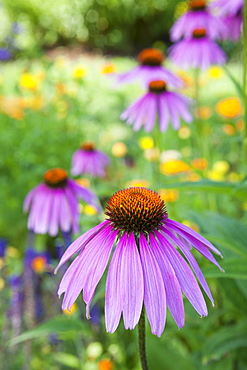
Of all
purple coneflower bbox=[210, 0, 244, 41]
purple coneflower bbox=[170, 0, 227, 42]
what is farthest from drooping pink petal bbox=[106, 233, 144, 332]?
purple coneflower bbox=[170, 0, 227, 42]

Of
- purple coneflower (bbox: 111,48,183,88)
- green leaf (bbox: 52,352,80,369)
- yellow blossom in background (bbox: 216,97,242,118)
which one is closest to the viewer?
green leaf (bbox: 52,352,80,369)

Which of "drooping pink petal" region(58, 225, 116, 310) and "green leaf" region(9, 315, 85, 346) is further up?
"drooping pink petal" region(58, 225, 116, 310)

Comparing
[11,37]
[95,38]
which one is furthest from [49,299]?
[95,38]

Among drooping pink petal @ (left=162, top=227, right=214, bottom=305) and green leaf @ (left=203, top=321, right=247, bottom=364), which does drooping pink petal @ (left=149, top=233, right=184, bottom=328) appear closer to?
drooping pink petal @ (left=162, top=227, right=214, bottom=305)

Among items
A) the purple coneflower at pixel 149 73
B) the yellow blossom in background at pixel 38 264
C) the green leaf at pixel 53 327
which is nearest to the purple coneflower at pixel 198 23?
the purple coneflower at pixel 149 73

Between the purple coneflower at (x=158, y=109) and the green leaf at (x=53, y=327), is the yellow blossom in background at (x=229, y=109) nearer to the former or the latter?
the purple coneflower at (x=158, y=109)

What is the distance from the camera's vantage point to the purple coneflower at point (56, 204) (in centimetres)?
102

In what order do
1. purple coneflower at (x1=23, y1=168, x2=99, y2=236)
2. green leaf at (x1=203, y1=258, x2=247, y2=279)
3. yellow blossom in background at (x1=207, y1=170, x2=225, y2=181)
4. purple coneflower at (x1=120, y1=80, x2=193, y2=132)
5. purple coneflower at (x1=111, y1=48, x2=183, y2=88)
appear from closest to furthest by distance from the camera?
green leaf at (x1=203, y1=258, x2=247, y2=279) → purple coneflower at (x1=23, y1=168, x2=99, y2=236) → purple coneflower at (x1=120, y1=80, x2=193, y2=132) → purple coneflower at (x1=111, y1=48, x2=183, y2=88) → yellow blossom in background at (x1=207, y1=170, x2=225, y2=181)

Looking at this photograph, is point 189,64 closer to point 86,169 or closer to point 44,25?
point 86,169

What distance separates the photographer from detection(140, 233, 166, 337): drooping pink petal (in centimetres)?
46

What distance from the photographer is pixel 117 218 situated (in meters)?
0.56

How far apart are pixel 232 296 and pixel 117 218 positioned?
52 cm

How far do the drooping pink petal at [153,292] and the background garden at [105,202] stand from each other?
0.24 meters

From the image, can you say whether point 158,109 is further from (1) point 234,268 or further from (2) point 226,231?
(1) point 234,268
